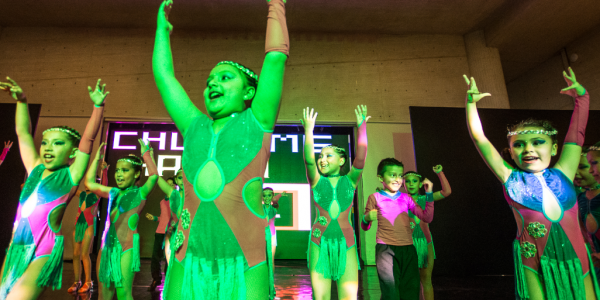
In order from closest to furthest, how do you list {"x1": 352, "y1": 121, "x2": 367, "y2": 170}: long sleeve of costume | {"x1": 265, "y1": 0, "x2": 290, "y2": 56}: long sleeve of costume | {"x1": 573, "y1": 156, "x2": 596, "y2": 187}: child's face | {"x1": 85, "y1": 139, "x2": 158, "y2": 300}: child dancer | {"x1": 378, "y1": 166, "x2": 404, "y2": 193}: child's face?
{"x1": 265, "y1": 0, "x2": 290, "y2": 56}: long sleeve of costume → {"x1": 573, "y1": 156, "x2": 596, "y2": 187}: child's face → {"x1": 352, "y1": 121, "x2": 367, "y2": 170}: long sleeve of costume → {"x1": 85, "y1": 139, "x2": 158, "y2": 300}: child dancer → {"x1": 378, "y1": 166, "x2": 404, "y2": 193}: child's face

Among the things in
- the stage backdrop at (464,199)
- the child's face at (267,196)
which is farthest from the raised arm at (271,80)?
the stage backdrop at (464,199)

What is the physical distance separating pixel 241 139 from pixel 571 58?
937 centimetres

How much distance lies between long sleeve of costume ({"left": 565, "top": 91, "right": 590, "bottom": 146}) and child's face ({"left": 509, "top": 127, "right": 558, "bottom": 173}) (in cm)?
13

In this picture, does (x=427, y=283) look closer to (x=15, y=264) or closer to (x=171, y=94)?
(x=171, y=94)

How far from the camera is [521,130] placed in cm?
202

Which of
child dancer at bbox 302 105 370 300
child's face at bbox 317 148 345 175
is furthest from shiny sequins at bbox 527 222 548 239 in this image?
child's face at bbox 317 148 345 175

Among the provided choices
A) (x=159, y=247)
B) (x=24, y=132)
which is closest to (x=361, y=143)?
(x=24, y=132)

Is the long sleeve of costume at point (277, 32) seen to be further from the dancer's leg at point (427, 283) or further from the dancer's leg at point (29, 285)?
the dancer's leg at point (427, 283)

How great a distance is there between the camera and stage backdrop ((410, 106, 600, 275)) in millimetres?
5820

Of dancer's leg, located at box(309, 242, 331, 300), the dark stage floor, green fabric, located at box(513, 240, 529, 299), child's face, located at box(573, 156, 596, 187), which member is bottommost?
the dark stage floor

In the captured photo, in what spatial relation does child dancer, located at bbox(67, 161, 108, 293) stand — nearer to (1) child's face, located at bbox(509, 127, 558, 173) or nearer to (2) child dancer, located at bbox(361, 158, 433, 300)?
(2) child dancer, located at bbox(361, 158, 433, 300)

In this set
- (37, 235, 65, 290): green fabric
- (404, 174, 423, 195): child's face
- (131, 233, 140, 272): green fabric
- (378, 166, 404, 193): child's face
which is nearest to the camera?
(37, 235, 65, 290): green fabric

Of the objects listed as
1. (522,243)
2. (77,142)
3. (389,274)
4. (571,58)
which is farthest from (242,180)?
(571,58)

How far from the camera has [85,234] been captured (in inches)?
183
